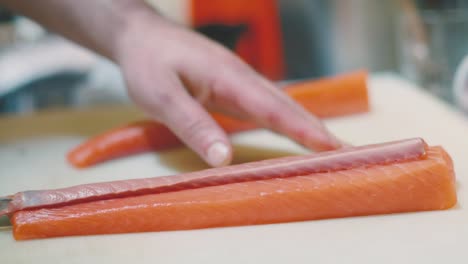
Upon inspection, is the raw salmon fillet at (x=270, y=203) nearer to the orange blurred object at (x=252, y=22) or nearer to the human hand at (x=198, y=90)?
the human hand at (x=198, y=90)

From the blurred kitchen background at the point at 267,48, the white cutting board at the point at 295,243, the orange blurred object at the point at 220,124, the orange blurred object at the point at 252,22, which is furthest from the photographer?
the orange blurred object at the point at 252,22

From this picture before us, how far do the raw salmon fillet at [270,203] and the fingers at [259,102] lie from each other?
20 cm

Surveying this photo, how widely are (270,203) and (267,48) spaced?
1.63 metres

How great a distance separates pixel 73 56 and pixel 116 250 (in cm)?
204

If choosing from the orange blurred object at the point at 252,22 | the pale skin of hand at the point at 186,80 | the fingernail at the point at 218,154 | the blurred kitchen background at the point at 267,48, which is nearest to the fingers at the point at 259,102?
the pale skin of hand at the point at 186,80

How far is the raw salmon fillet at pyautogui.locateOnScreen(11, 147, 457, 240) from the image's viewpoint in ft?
Result: 3.25

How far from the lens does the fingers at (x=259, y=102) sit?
122cm

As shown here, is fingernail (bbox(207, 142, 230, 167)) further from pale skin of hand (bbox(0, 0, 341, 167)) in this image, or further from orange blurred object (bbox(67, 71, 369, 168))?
orange blurred object (bbox(67, 71, 369, 168))

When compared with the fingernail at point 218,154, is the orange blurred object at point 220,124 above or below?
below

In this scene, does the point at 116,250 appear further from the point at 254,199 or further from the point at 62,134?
the point at 62,134

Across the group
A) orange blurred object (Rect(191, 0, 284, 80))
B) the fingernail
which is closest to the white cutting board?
the fingernail

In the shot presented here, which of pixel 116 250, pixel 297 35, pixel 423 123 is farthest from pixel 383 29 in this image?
pixel 116 250

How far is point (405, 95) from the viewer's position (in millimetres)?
1846

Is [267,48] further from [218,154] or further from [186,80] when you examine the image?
[218,154]
